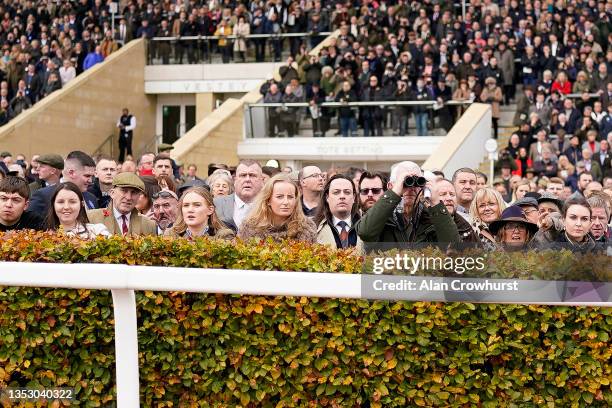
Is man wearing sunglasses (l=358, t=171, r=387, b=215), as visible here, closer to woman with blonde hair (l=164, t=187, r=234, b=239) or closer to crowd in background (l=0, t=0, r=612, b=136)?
woman with blonde hair (l=164, t=187, r=234, b=239)

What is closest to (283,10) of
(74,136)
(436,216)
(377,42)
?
(377,42)

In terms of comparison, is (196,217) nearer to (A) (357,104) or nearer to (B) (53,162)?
(B) (53,162)

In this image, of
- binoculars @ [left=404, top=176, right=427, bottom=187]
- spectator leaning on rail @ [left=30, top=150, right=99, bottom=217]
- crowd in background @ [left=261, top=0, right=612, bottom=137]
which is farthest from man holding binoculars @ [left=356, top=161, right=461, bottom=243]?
crowd in background @ [left=261, top=0, right=612, bottom=137]

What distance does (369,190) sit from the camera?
8.74m

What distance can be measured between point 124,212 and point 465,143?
56.0 ft

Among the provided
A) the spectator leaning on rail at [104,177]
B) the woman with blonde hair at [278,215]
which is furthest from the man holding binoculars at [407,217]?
the spectator leaning on rail at [104,177]

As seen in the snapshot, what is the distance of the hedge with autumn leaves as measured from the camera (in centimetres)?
477

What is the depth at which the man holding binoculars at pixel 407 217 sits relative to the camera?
6309mm

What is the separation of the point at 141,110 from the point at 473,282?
34109 mm

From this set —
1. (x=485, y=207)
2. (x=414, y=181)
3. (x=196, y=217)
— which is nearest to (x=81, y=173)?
(x=196, y=217)

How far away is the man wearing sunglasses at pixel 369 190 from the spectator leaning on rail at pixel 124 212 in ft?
5.22

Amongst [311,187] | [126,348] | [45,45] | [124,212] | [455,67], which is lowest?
[126,348]

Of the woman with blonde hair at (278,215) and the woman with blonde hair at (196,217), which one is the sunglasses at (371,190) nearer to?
the woman with blonde hair at (278,215)

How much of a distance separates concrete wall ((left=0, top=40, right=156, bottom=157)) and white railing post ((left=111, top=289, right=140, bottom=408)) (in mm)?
28623
